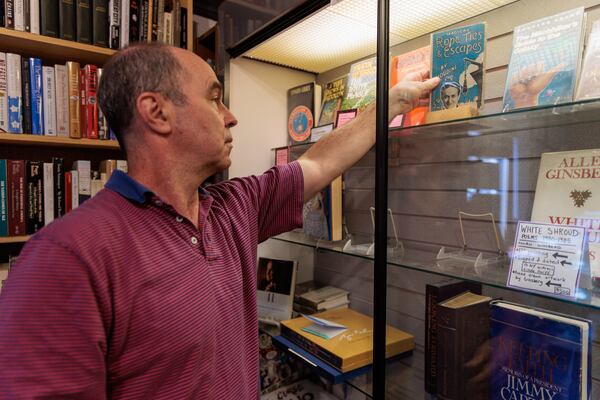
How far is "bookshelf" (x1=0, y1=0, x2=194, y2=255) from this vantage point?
59.2 inches

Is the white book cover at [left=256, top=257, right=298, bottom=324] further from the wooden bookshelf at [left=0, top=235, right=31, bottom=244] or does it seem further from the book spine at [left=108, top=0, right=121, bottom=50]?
the book spine at [left=108, top=0, right=121, bottom=50]

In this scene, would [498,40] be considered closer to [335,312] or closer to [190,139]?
[190,139]

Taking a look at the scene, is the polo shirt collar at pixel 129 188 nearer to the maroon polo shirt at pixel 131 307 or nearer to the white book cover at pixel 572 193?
the maroon polo shirt at pixel 131 307

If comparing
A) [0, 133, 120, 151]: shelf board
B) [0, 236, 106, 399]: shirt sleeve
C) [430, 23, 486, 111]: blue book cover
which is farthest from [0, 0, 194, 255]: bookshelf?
[430, 23, 486, 111]: blue book cover

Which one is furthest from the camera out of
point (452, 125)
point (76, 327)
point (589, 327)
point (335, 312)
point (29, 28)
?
point (335, 312)

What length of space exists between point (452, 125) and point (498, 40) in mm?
304

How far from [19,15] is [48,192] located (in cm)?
69

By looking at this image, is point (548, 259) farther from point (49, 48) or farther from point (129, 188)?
point (49, 48)

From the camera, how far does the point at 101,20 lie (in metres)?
1.66

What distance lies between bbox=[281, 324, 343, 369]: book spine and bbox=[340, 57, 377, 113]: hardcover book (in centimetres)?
85

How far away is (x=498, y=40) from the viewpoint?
1199 mm

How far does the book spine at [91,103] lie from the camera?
164 cm

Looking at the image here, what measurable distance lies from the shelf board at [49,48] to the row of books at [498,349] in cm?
163

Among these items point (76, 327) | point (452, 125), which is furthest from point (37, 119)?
point (452, 125)
